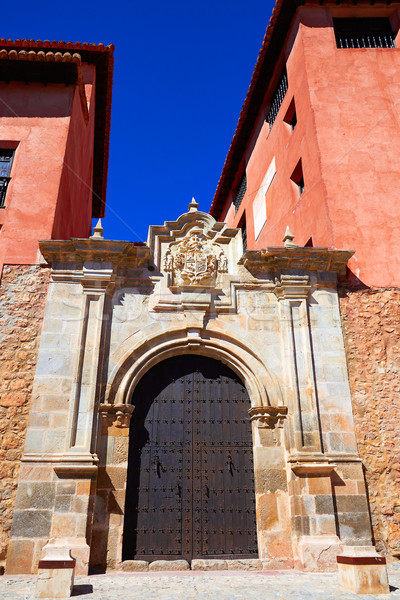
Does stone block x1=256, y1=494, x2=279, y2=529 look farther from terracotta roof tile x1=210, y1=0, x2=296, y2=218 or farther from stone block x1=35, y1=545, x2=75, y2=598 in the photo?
terracotta roof tile x1=210, y1=0, x2=296, y2=218

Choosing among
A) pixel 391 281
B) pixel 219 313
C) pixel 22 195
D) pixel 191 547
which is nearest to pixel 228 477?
pixel 191 547

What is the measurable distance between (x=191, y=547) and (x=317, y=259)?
17.0ft

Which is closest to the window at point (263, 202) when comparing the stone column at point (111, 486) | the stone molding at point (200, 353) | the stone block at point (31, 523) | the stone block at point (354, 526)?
the stone molding at point (200, 353)

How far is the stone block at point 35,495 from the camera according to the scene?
21.9 ft

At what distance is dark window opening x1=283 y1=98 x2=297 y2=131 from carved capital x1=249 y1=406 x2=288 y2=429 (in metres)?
7.89

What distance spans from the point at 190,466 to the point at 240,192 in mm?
11714

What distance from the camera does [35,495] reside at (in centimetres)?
671

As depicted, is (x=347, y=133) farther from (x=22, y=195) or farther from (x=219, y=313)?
(x=22, y=195)

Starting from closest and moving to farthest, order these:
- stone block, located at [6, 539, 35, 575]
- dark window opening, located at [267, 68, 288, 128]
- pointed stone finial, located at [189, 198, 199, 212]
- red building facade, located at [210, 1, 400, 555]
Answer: stone block, located at [6, 539, 35, 575]
red building facade, located at [210, 1, 400, 555]
pointed stone finial, located at [189, 198, 199, 212]
dark window opening, located at [267, 68, 288, 128]

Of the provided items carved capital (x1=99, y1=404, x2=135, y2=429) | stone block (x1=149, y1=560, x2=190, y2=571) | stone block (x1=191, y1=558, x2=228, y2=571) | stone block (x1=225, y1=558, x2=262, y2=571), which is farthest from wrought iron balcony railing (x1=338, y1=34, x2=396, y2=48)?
stone block (x1=149, y1=560, x2=190, y2=571)

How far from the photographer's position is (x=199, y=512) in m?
7.28

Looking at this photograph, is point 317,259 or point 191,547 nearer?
point 191,547

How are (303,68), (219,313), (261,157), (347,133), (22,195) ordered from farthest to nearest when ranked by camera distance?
(261,157) → (303,68) → (347,133) → (22,195) → (219,313)

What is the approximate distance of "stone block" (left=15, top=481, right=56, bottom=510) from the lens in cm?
667
